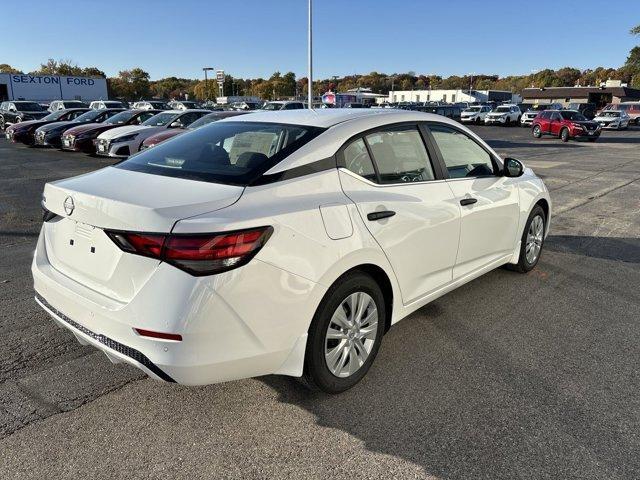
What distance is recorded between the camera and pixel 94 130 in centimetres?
1644

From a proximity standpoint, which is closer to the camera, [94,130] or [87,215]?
[87,215]

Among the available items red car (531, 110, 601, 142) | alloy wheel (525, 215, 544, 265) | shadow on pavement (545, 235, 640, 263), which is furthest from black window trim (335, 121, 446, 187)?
red car (531, 110, 601, 142)

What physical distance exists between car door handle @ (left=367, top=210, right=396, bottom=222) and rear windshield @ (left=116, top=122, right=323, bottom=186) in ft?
1.94

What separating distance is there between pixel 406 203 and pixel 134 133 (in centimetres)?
1265

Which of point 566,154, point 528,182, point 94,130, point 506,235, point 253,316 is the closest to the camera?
point 253,316

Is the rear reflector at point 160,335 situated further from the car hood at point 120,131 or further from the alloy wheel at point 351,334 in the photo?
the car hood at point 120,131

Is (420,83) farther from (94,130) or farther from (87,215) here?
(87,215)

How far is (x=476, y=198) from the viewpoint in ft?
13.3

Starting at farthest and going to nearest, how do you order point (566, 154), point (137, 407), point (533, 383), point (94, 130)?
point (566, 154) → point (94, 130) → point (533, 383) → point (137, 407)

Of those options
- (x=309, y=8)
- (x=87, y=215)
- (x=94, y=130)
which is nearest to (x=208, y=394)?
(x=87, y=215)

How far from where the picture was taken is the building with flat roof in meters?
82.8

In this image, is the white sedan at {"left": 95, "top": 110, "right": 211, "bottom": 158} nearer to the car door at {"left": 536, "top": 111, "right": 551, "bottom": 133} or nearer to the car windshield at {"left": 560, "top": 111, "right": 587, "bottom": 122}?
the car door at {"left": 536, "top": 111, "right": 551, "bottom": 133}

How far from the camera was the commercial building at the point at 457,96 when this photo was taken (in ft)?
327

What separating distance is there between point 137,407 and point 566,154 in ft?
67.0
